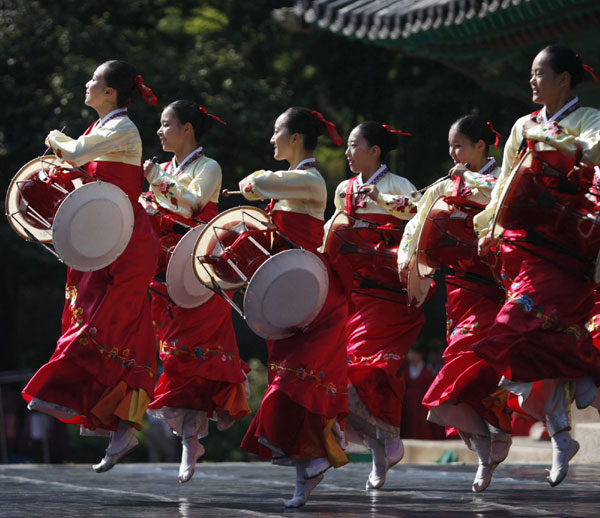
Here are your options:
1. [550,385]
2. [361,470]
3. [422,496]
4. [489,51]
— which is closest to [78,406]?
[422,496]

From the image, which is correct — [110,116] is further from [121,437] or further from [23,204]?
[121,437]

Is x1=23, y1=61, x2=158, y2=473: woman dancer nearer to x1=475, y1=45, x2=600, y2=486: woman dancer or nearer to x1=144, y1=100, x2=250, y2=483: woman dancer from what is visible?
x1=144, y1=100, x2=250, y2=483: woman dancer

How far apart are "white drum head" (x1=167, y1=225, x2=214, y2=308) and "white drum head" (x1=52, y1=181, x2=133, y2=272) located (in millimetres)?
343

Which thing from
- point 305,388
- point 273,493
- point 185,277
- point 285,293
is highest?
point 185,277

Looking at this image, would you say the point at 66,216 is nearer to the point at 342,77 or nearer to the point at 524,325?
the point at 524,325

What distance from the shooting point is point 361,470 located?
327 inches

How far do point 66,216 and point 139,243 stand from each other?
47 centimetres

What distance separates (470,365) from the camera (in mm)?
6242

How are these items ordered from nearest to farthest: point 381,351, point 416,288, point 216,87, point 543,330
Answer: point 543,330, point 416,288, point 381,351, point 216,87

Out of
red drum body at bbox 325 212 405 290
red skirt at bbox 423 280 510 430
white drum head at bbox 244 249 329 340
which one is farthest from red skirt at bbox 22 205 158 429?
red skirt at bbox 423 280 510 430

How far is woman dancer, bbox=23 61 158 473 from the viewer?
19.5ft

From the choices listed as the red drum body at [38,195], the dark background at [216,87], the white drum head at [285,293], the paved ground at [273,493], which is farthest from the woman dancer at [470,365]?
the dark background at [216,87]

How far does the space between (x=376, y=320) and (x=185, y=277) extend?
105cm

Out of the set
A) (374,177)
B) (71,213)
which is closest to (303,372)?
(71,213)
